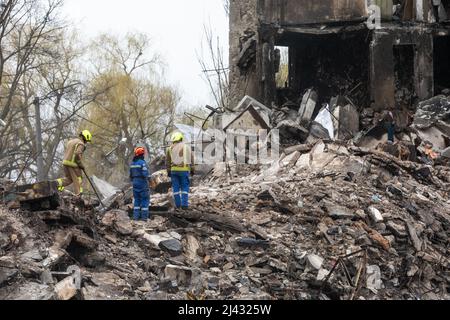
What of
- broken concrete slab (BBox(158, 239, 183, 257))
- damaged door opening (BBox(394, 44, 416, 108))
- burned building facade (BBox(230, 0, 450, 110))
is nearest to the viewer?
broken concrete slab (BBox(158, 239, 183, 257))

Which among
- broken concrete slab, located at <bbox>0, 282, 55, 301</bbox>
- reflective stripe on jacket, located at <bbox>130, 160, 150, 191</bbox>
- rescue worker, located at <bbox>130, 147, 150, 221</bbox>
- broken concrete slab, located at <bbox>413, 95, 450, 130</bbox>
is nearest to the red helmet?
rescue worker, located at <bbox>130, 147, 150, 221</bbox>

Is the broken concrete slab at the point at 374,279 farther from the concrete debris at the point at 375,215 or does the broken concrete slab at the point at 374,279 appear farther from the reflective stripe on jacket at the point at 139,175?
the reflective stripe on jacket at the point at 139,175

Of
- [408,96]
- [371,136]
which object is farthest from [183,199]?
[408,96]

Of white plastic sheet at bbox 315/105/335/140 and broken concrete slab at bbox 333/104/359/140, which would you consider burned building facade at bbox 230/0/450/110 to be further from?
white plastic sheet at bbox 315/105/335/140

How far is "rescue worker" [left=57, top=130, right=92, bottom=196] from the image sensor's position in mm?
9266

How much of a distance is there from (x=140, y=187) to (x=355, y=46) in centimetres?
1123

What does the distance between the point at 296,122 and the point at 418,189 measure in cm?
531

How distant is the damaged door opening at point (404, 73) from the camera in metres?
17.0

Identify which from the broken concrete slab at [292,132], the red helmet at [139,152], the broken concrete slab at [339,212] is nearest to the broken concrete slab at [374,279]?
the broken concrete slab at [339,212]

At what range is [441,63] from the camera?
18.9 meters

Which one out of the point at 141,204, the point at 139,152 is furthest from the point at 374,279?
the point at 139,152

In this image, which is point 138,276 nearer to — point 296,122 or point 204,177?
point 204,177

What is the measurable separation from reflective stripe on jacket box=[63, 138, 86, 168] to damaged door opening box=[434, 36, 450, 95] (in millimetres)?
12666

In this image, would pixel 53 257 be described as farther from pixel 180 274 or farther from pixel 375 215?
pixel 375 215
